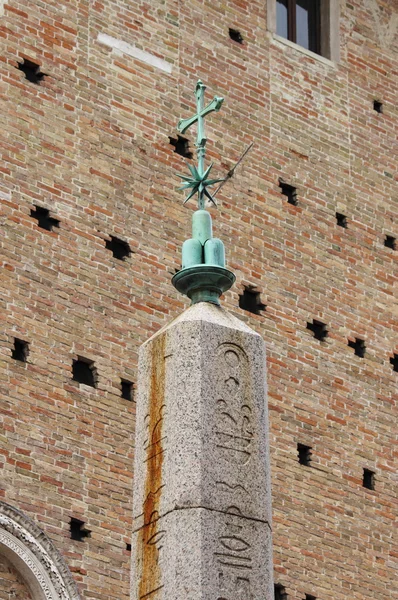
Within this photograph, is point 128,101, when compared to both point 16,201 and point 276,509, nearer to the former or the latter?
point 16,201

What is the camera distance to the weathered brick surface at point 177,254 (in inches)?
526

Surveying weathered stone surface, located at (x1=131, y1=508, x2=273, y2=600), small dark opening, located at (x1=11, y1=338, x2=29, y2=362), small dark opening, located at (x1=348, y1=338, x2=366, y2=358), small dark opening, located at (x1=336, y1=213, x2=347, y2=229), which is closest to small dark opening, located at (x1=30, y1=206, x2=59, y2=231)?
small dark opening, located at (x1=11, y1=338, x2=29, y2=362)

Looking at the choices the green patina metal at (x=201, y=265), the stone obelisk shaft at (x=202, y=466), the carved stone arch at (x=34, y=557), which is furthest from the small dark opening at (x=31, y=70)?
the stone obelisk shaft at (x=202, y=466)

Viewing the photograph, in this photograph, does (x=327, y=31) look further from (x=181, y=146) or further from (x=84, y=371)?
(x=84, y=371)

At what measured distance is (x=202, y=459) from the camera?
796 cm

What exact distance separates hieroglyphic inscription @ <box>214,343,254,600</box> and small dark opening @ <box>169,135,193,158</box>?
23.3ft

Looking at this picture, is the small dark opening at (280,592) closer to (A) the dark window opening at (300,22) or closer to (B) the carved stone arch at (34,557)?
(B) the carved stone arch at (34,557)

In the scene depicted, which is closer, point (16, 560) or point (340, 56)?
point (16, 560)

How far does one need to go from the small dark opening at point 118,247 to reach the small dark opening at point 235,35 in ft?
8.69

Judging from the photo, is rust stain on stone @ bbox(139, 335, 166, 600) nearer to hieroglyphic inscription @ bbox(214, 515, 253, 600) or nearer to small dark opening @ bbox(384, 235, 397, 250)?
hieroglyphic inscription @ bbox(214, 515, 253, 600)

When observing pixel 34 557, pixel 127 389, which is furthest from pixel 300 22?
pixel 34 557

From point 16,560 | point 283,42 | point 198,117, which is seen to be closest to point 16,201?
point 16,560

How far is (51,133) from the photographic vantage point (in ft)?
47.3

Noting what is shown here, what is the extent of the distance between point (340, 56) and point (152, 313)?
151 inches
